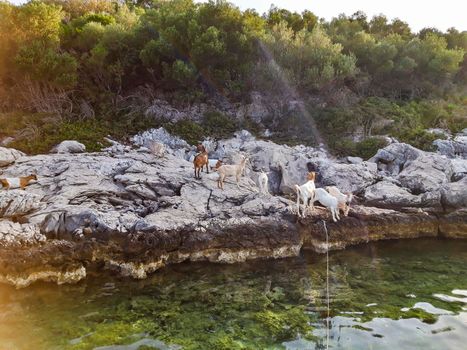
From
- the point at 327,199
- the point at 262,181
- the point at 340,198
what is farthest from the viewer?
the point at 262,181

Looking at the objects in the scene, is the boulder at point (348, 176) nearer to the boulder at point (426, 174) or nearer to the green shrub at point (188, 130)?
the boulder at point (426, 174)

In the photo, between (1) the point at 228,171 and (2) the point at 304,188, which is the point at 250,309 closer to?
(2) the point at 304,188

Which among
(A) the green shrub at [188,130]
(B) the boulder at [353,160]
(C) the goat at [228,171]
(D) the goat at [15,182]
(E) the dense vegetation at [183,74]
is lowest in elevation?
(D) the goat at [15,182]

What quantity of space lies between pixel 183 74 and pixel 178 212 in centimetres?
1583

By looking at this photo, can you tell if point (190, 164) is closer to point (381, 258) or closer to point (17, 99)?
point (381, 258)

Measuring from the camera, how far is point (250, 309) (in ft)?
28.6

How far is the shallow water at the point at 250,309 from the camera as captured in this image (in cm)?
730

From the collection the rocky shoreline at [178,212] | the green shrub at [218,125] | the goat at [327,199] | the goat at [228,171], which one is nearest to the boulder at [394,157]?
the rocky shoreline at [178,212]

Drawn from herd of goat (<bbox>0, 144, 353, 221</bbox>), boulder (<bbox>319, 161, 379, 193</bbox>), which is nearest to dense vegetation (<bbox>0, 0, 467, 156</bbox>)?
boulder (<bbox>319, 161, 379, 193</bbox>)

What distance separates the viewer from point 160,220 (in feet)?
37.8

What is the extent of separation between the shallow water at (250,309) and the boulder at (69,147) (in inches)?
349

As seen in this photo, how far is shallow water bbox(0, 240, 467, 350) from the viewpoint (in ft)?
24.0

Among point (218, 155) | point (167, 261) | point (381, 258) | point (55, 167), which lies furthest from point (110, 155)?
point (381, 258)

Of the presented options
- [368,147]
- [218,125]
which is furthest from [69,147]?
[368,147]
